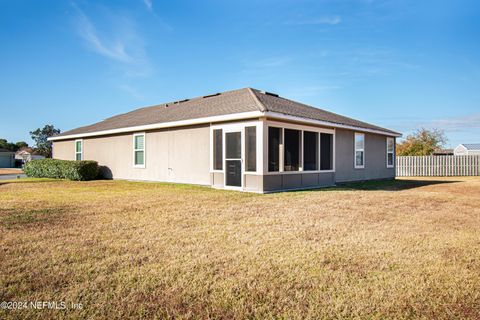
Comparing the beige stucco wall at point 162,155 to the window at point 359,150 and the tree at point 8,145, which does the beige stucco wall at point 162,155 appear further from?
the tree at point 8,145

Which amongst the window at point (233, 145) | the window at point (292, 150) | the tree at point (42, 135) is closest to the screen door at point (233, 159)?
the window at point (233, 145)

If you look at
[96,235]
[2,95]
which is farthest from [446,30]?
[2,95]

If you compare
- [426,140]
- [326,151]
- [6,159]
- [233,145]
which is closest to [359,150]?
[326,151]

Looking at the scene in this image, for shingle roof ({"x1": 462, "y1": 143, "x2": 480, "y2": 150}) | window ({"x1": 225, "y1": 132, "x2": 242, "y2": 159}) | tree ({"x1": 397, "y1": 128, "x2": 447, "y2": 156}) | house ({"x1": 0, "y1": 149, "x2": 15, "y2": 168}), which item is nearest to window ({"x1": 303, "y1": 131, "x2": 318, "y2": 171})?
window ({"x1": 225, "y1": 132, "x2": 242, "y2": 159})

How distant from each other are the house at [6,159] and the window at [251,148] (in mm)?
54695

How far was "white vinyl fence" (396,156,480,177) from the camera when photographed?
2309 cm

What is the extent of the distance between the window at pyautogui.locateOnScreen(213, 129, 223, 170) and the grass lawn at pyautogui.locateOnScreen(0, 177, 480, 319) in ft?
16.4

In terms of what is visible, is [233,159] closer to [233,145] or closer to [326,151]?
[233,145]

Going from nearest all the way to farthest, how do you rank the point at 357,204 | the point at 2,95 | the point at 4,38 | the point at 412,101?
1. the point at 357,204
2. the point at 4,38
3. the point at 412,101
4. the point at 2,95

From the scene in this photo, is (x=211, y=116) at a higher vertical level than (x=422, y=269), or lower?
higher

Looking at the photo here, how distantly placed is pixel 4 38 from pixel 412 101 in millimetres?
23432

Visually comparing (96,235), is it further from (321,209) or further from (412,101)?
(412,101)

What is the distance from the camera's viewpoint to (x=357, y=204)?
7.30 m

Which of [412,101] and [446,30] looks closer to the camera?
[446,30]
